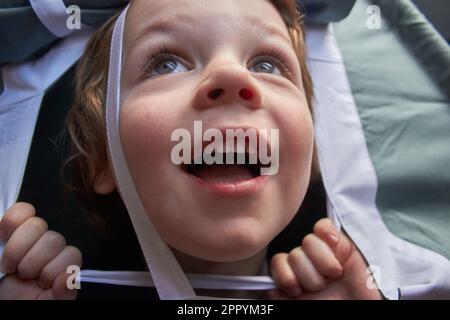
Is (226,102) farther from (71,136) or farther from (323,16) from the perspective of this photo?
(323,16)

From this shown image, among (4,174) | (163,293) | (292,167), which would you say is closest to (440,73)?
(292,167)

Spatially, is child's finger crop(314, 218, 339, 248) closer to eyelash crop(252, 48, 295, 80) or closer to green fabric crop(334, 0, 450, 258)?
green fabric crop(334, 0, 450, 258)

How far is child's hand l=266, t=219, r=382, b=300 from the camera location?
2.04ft

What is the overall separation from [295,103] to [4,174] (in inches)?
16.7

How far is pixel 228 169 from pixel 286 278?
175mm

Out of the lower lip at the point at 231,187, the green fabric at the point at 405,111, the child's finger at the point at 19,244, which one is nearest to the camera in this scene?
the lower lip at the point at 231,187

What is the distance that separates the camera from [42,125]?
785 millimetres

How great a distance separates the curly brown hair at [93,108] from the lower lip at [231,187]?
0.65ft

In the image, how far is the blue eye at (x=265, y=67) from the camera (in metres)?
0.61

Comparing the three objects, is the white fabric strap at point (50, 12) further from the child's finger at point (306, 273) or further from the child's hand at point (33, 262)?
the child's finger at point (306, 273)

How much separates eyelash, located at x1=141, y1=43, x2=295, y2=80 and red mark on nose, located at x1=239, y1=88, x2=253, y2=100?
0.27 ft

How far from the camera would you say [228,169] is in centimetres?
54

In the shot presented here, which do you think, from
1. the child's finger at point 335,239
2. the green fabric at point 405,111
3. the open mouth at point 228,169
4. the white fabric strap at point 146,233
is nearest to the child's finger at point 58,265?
Answer: the white fabric strap at point 146,233

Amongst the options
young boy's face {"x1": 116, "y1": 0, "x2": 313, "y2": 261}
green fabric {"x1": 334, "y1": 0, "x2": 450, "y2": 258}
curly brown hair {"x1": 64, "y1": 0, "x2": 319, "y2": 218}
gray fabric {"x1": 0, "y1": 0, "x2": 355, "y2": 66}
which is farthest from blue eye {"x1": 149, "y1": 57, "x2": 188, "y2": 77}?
green fabric {"x1": 334, "y1": 0, "x2": 450, "y2": 258}
